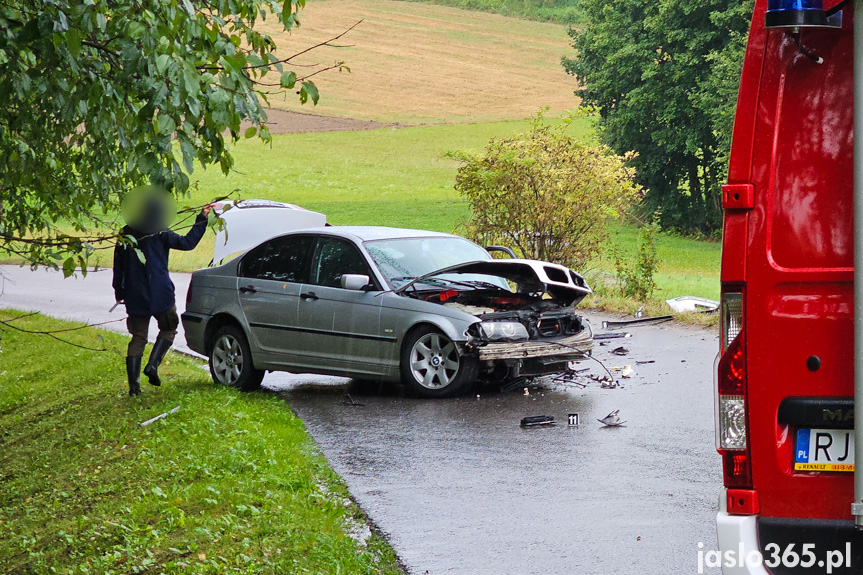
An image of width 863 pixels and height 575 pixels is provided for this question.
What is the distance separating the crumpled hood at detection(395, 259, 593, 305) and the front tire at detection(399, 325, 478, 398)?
577 mm

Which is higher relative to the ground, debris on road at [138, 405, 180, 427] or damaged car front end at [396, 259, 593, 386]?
damaged car front end at [396, 259, 593, 386]

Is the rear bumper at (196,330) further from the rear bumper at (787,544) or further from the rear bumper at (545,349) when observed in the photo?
the rear bumper at (787,544)

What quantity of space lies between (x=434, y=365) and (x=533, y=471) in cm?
296

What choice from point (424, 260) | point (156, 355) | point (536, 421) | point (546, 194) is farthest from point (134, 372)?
point (546, 194)

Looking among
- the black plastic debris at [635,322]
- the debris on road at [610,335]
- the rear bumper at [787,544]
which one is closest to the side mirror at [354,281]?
the debris on road at [610,335]

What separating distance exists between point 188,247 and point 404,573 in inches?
202

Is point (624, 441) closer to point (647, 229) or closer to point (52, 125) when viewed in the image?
point (52, 125)

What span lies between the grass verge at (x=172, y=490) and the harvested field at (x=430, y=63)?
5758cm

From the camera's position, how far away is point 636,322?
645 inches

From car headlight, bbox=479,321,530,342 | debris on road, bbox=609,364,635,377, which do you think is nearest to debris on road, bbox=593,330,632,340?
debris on road, bbox=609,364,635,377

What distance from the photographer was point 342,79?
83312 millimetres

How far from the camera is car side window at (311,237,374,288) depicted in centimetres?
1091

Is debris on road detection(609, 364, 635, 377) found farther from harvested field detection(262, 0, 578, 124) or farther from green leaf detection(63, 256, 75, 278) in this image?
harvested field detection(262, 0, 578, 124)

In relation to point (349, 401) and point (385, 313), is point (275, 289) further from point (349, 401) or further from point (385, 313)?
point (349, 401)
